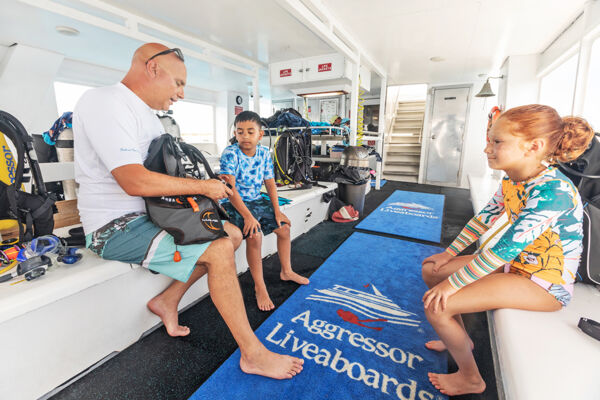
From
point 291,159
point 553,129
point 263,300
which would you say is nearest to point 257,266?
point 263,300


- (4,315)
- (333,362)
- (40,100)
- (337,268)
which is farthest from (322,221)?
(40,100)

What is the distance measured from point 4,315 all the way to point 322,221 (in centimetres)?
303

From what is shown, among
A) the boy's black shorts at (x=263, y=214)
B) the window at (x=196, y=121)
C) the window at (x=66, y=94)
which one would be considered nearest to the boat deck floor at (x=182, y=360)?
the boy's black shorts at (x=263, y=214)

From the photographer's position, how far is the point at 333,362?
134 cm

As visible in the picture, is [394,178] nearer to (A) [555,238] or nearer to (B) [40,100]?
(A) [555,238]

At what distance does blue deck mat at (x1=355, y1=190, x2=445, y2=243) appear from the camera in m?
3.29

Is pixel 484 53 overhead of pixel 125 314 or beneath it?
overhead

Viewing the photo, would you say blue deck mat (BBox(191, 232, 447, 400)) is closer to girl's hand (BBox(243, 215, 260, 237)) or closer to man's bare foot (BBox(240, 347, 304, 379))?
man's bare foot (BBox(240, 347, 304, 379))

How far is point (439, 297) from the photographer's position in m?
A: 1.04

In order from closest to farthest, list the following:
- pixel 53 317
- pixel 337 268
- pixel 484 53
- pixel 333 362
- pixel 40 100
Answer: pixel 53 317 → pixel 333 362 → pixel 337 268 → pixel 484 53 → pixel 40 100

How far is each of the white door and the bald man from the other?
734cm

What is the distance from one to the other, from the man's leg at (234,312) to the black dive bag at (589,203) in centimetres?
131

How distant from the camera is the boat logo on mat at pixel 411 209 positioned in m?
4.11

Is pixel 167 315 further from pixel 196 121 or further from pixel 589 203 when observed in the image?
pixel 196 121
